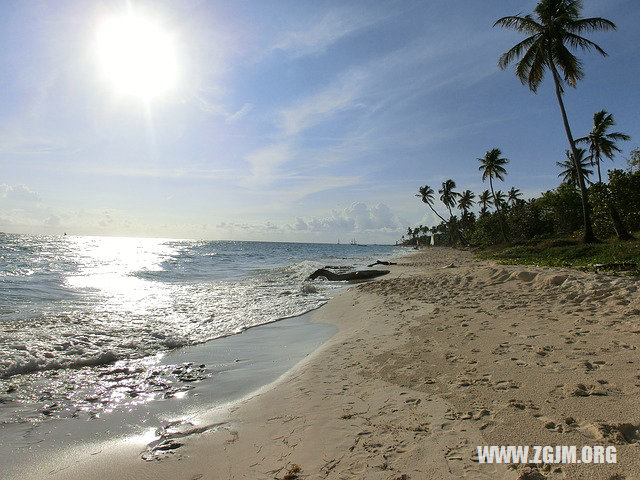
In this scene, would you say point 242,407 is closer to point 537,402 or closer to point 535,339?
point 537,402

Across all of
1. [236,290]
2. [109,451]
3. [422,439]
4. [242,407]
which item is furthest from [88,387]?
[236,290]

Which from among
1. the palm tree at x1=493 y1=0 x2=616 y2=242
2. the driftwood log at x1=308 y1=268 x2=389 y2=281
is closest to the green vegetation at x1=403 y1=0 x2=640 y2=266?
the palm tree at x1=493 y1=0 x2=616 y2=242

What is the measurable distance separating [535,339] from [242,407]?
5.09 m

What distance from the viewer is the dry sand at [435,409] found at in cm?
295

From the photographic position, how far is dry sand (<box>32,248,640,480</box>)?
2.95 meters

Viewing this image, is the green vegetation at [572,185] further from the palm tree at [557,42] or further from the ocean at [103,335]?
the ocean at [103,335]

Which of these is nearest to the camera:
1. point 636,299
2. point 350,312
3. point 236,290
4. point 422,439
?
point 422,439

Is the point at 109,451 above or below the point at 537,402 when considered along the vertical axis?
below

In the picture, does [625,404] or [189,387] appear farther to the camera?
[189,387]

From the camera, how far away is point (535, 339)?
5.83 meters

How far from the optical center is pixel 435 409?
3.81 metres

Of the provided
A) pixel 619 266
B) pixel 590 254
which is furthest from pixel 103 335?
pixel 590 254

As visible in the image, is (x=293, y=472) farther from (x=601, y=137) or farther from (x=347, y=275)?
(x=601, y=137)

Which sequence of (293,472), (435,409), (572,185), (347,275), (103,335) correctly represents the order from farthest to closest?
(572,185) → (347,275) → (103,335) → (435,409) → (293,472)
